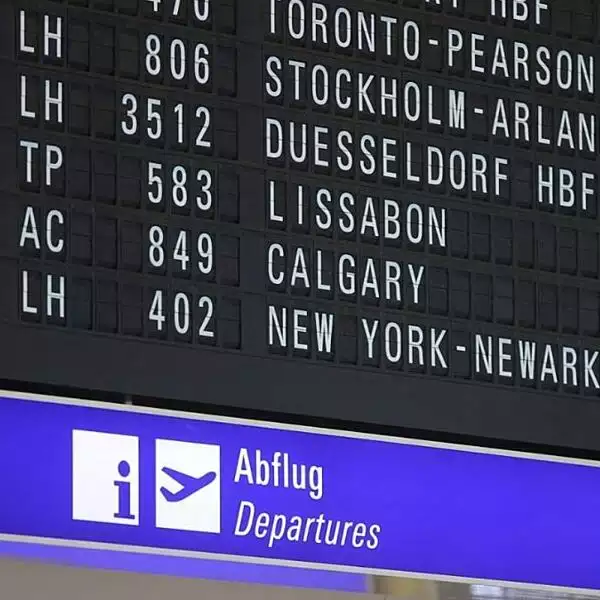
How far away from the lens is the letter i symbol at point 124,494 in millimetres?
6711

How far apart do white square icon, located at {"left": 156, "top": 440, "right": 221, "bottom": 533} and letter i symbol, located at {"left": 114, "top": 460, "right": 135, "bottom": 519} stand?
8 cm

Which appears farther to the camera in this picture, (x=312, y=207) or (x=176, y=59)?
(x=312, y=207)

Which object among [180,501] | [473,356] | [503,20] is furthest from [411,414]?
[503,20]

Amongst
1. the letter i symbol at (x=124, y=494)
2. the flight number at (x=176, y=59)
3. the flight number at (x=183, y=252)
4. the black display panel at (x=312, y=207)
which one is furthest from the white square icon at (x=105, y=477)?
the flight number at (x=176, y=59)

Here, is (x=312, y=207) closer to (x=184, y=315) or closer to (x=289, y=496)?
(x=184, y=315)

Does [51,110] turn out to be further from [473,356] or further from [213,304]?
[473,356]

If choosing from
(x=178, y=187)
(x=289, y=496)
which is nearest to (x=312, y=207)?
(x=178, y=187)

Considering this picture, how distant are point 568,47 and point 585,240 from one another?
1.78 feet

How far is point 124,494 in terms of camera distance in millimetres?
6727

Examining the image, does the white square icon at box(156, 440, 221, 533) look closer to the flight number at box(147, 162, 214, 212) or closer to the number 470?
the flight number at box(147, 162, 214, 212)

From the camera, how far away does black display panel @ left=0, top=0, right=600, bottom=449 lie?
660cm

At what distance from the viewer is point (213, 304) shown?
6.79 m

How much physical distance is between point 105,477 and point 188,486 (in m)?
0.24

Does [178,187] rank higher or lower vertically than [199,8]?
lower
